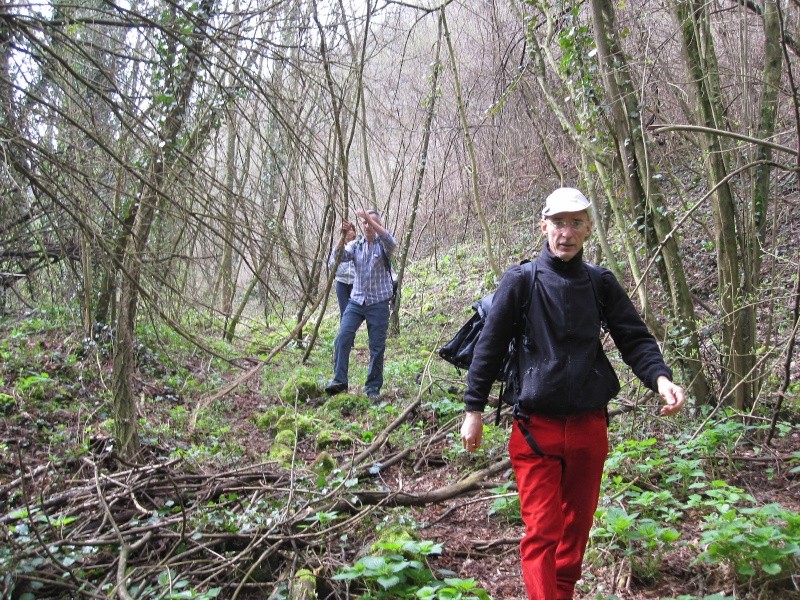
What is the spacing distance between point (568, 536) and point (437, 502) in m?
1.78

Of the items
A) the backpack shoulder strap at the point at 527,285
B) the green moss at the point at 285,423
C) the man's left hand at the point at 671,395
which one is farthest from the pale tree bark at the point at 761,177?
the green moss at the point at 285,423

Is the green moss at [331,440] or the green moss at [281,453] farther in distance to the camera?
the green moss at [331,440]

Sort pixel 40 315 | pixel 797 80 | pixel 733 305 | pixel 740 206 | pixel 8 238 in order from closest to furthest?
pixel 8 238 < pixel 733 305 < pixel 740 206 < pixel 797 80 < pixel 40 315

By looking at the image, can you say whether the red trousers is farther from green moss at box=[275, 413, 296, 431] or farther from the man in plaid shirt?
the man in plaid shirt

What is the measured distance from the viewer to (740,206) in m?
5.53

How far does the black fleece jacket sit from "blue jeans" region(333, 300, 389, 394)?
456 centimetres

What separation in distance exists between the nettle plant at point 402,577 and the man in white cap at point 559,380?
0.48 meters

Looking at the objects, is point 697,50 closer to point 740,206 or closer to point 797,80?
point 740,206

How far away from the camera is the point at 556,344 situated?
2.73 metres

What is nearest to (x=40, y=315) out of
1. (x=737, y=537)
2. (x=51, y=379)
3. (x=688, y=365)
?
(x=51, y=379)

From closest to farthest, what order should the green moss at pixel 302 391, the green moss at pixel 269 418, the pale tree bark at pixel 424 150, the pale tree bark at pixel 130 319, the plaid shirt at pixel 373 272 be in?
1. the pale tree bark at pixel 130 319
2. the green moss at pixel 269 418
3. the plaid shirt at pixel 373 272
4. the green moss at pixel 302 391
5. the pale tree bark at pixel 424 150

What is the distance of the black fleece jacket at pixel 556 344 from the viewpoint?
268 cm

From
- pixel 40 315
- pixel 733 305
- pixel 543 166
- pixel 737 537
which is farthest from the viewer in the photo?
pixel 543 166

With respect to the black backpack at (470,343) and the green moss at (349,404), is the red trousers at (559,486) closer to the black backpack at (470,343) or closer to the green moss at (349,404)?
the black backpack at (470,343)
